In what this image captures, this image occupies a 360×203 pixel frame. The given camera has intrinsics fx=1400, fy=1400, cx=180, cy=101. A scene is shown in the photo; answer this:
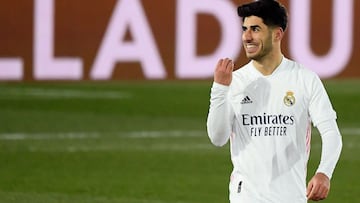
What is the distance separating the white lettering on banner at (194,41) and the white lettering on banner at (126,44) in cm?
37

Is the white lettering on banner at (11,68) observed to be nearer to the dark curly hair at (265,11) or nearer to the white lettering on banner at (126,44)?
the white lettering on banner at (126,44)

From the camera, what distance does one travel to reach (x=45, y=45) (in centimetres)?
1850

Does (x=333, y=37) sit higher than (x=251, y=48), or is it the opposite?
(x=251, y=48)

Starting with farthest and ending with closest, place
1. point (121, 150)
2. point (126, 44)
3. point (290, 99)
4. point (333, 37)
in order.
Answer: point (333, 37) → point (126, 44) → point (121, 150) → point (290, 99)

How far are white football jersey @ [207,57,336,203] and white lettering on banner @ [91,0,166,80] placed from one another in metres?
12.3

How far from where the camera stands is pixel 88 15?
19109mm

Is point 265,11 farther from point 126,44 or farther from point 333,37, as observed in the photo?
point 333,37

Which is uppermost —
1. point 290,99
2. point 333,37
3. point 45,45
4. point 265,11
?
point 265,11

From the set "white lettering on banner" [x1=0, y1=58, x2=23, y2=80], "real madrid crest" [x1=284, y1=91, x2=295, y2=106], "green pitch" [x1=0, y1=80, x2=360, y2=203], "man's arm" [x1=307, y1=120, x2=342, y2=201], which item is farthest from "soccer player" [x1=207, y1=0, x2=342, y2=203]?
"white lettering on banner" [x1=0, y1=58, x2=23, y2=80]

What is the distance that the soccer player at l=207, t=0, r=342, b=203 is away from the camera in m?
6.46

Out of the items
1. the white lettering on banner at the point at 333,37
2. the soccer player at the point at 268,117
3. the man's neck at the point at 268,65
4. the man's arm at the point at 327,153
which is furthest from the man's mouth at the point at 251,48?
the white lettering on banner at the point at 333,37

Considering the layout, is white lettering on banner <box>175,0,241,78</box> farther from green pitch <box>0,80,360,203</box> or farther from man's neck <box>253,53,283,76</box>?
man's neck <box>253,53,283,76</box>

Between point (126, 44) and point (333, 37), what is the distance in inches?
113

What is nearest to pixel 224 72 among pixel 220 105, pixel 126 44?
pixel 220 105
